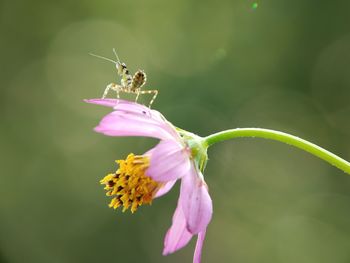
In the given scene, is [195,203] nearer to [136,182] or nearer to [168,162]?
[168,162]

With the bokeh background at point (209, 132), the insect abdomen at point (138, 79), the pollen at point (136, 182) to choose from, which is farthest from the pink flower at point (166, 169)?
the bokeh background at point (209, 132)

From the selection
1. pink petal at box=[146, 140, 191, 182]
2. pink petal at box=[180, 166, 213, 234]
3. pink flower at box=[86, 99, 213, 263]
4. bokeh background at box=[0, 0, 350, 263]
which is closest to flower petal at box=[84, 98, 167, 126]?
pink flower at box=[86, 99, 213, 263]

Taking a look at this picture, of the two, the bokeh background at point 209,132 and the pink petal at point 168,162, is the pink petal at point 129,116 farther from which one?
the bokeh background at point 209,132

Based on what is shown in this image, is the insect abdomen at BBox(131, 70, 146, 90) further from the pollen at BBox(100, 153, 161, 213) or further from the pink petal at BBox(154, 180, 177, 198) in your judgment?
the pink petal at BBox(154, 180, 177, 198)

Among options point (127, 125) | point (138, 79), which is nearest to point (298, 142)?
point (127, 125)

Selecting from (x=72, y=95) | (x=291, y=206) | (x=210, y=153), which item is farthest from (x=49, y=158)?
(x=291, y=206)

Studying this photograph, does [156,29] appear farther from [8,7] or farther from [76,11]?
[8,7]
